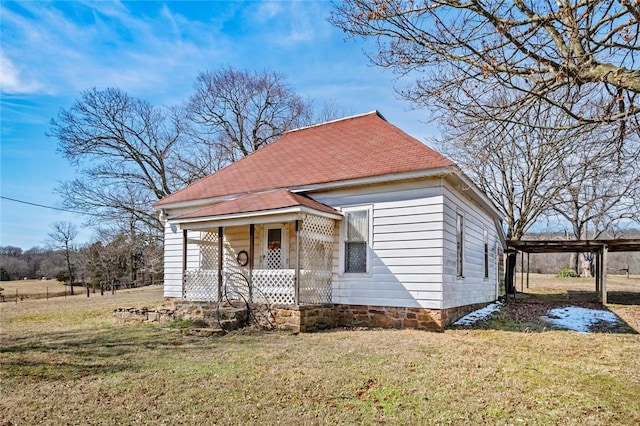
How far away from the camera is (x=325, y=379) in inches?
216

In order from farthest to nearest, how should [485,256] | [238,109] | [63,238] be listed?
[63,238] → [238,109] → [485,256]

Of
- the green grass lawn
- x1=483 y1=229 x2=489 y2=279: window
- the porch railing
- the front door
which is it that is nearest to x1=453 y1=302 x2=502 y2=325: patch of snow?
x1=483 y1=229 x2=489 y2=279: window

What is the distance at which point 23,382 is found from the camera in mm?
5742

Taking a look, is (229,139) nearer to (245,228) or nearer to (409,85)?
(245,228)

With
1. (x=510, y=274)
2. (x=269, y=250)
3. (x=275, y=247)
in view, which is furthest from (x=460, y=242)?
(x=510, y=274)

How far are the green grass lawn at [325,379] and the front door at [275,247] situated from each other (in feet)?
9.78

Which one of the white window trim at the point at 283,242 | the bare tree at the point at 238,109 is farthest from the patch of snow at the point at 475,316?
the bare tree at the point at 238,109

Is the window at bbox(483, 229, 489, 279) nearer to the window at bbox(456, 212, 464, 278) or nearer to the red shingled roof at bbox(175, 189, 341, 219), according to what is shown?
the window at bbox(456, 212, 464, 278)

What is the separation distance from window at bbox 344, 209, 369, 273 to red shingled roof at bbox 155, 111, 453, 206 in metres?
0.97

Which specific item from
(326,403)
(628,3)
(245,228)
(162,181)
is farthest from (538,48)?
(162,181)

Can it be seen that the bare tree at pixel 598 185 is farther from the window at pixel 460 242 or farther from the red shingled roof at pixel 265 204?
the red shingled roof at pixel 265 204

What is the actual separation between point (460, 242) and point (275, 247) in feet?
16.0

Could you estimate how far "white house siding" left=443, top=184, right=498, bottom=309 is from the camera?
32.7ft

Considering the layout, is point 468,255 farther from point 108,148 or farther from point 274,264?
point 108,148
